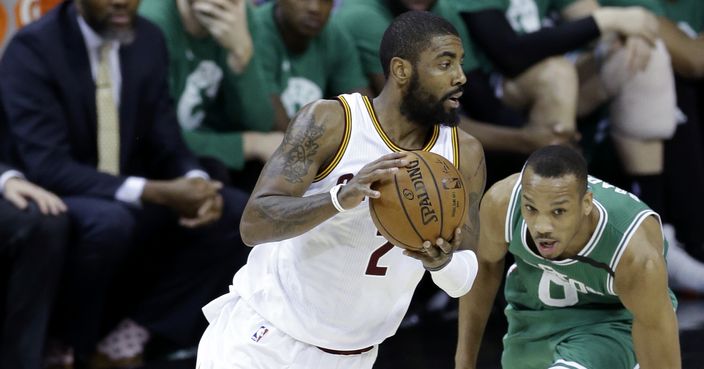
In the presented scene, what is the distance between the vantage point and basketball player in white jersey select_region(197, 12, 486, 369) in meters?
3.44

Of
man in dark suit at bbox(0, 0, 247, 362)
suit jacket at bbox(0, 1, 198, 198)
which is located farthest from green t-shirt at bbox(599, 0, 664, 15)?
suit jacket at bbox(0, 1, 198, 198)

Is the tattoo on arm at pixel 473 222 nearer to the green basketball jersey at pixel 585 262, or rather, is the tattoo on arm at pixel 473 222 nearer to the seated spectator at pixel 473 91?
the green basketball jersey at pixel 585 262

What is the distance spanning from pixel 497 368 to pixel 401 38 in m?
2.19

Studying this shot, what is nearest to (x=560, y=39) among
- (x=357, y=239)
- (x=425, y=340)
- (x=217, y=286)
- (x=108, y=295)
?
(x=425, y=340)

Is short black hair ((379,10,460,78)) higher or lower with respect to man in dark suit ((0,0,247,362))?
higher

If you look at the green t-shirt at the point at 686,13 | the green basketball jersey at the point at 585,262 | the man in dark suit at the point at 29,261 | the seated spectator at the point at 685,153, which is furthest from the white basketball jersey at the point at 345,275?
the green t-shirt at the point at 686,13

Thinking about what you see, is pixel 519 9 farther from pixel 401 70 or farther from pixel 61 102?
pixel 401 70

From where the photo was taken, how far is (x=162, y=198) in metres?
5.22

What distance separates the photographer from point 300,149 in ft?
11.2

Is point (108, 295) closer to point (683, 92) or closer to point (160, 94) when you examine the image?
point (160, 94)

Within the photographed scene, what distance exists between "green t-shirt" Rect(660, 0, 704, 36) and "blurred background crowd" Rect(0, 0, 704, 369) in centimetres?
23

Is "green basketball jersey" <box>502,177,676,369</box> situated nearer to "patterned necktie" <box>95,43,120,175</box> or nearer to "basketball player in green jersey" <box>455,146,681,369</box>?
"basketball player in green jersey" <box>455,146,681,369</box>

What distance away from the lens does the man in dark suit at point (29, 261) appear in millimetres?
4895

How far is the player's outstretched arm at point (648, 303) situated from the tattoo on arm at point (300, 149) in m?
1.10
